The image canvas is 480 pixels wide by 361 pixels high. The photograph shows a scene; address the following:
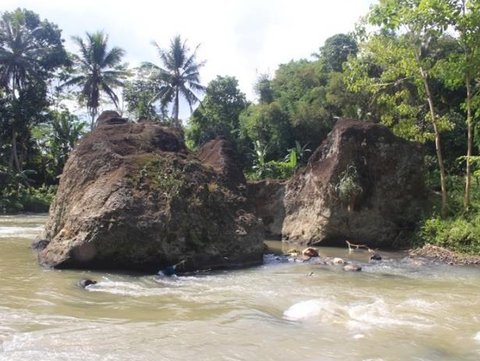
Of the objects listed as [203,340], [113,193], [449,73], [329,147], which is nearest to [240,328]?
[203,340]

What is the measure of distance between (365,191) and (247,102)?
27.2 meters

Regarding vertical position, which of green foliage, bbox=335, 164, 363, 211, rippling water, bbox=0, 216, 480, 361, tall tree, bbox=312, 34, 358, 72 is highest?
tall tree, bbox=312, 34, 358, 72

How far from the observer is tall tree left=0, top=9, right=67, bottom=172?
36.9 metres

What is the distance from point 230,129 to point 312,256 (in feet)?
91.3

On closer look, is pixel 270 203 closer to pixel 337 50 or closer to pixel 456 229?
pixel 456 229

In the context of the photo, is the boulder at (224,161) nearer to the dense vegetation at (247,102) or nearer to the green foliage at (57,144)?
the dense vegetation at (247,102)

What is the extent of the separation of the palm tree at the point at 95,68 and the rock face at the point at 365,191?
29.0 meters

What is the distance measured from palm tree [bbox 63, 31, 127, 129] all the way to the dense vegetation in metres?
0.08

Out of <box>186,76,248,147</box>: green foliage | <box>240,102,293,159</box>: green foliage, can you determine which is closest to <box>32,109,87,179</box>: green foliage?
<box>186,76,248,147</box>: green foliage

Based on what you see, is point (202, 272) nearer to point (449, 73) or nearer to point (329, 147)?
point (449, 73)

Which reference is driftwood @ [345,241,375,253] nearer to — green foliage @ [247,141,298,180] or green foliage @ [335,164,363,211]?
green foliage @ [335,164,363,211]

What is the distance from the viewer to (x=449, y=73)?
19.4 ft

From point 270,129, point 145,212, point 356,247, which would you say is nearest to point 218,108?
point 270,129

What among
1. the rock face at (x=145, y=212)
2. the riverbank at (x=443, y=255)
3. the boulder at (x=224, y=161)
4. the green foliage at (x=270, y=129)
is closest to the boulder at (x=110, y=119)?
the rock face at (x=145, y=212)
